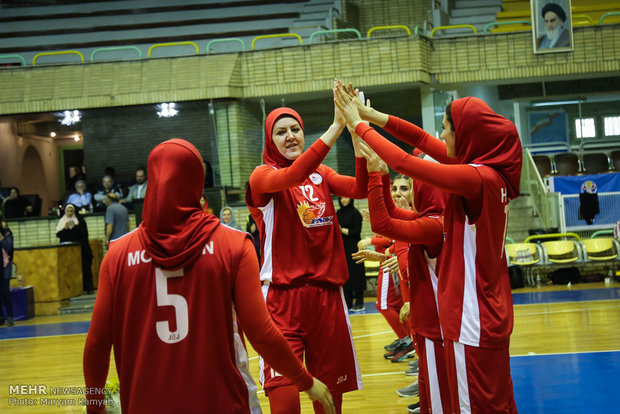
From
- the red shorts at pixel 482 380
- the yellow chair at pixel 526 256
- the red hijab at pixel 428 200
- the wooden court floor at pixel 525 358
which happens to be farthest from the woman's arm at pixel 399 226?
the yellow chair at pixel 526 256

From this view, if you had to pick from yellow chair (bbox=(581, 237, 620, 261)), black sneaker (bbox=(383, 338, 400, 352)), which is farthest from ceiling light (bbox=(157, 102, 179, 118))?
black sneaker (bbox=(383, 338, 400, 352))

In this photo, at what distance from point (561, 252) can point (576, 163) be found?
18.0 ft

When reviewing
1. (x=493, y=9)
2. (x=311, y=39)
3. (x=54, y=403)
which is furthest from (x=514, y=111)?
(x=54, y=403)

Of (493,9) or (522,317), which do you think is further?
(493,9)

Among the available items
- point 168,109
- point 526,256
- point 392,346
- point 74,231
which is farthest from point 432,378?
point 168,109

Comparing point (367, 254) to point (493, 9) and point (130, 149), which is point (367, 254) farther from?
point (493, 9)

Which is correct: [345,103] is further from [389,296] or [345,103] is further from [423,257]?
[389,296]

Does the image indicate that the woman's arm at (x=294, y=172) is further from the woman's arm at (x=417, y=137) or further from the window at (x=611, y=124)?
the window at (x=611, y=124)

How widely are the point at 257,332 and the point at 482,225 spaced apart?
1.13 meters

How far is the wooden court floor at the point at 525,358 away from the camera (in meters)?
5.21

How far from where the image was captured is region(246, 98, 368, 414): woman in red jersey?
135 inches

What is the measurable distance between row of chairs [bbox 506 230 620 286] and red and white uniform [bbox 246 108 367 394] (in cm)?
898

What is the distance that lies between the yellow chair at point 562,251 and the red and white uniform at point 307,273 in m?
9.35

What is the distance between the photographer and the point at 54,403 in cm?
584
